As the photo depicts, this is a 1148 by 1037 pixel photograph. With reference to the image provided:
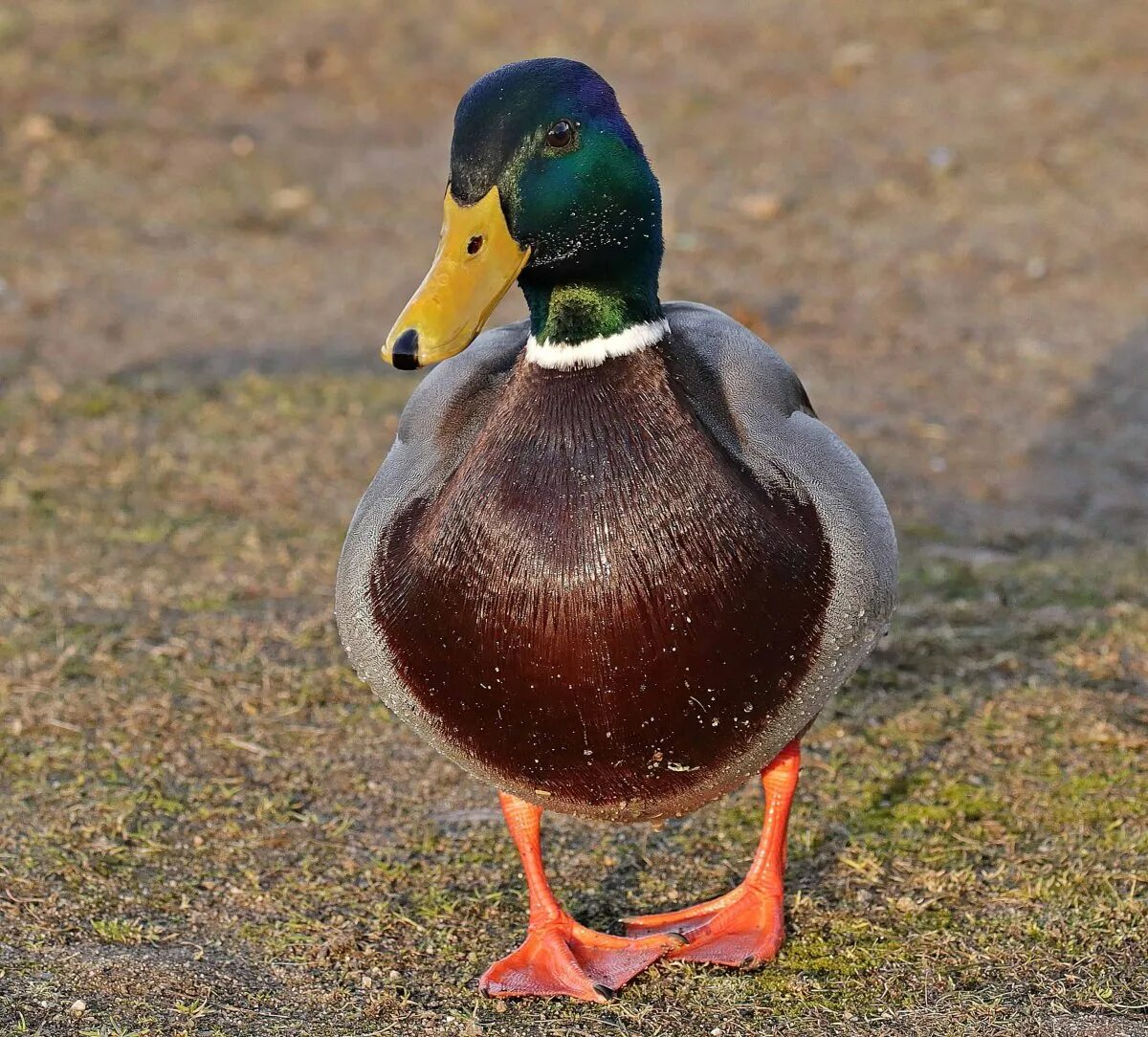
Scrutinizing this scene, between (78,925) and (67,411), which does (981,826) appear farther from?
(67,411)

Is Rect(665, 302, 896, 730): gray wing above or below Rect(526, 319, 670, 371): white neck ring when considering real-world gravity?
below

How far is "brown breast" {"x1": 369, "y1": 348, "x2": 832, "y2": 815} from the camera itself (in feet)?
8.83

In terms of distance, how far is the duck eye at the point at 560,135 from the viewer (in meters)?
2.71

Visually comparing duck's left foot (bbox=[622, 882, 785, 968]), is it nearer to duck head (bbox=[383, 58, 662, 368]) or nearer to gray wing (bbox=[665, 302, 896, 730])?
gray wing (bbox=[665, 302, 896, 730])

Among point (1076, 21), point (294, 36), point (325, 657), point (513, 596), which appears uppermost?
point (513, 596)

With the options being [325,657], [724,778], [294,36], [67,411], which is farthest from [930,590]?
[294,36]

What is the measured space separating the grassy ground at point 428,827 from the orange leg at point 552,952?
0.15ft

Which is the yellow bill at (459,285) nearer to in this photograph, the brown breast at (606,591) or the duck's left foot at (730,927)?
the brown breast at (606,591)

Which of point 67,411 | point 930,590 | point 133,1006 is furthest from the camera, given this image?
point 67,411

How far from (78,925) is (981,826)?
189 cm

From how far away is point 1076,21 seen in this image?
10.1m

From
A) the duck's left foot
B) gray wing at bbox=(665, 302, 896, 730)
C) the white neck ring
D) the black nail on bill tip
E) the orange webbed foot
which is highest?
the black nail on bill tip

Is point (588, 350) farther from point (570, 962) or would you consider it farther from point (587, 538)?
point (570, 962)

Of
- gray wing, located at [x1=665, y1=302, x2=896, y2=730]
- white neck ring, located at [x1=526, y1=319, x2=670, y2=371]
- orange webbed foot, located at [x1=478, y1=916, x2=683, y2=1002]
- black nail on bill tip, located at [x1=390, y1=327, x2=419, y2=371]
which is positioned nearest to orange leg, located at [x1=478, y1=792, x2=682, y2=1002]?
orange webbed foot, located at [x1=478, y1=916, x2=683, y2=1002]
